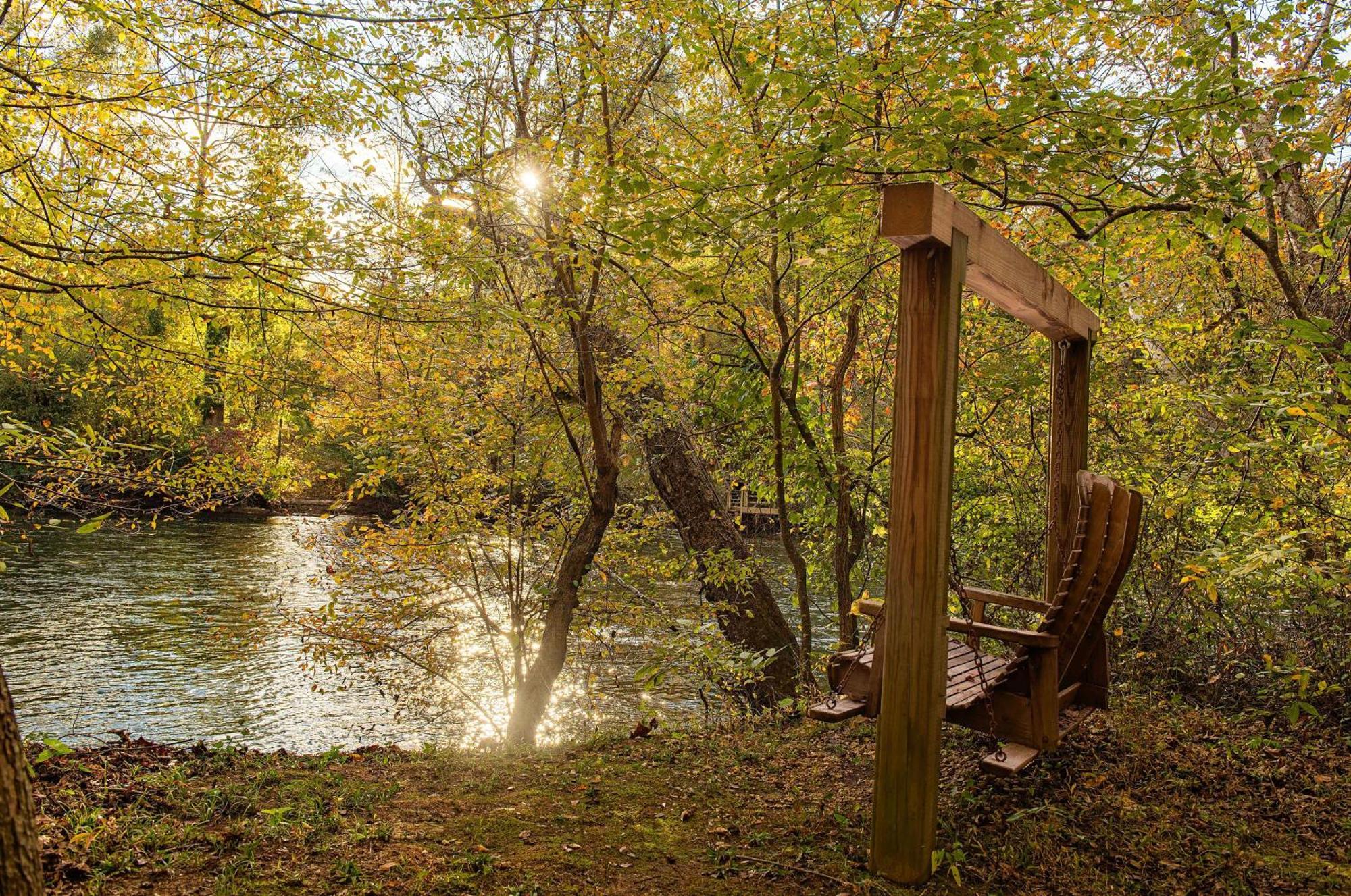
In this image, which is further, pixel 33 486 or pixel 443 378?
pixel 443 378

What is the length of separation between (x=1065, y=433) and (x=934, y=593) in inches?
93.6

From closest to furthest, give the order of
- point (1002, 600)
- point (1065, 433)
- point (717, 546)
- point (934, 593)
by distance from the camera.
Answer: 1. point (934, 593)
2. point (1002, 600)
3. point (1065, 433)
4. point (717, 546)

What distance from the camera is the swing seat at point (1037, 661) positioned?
3.50 meters

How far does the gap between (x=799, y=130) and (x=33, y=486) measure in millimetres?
4660

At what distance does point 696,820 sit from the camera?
386cm

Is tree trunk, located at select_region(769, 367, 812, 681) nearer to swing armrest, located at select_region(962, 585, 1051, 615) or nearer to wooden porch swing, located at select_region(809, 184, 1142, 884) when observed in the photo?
swing armrest, located at select_region(962, 585, 1051, 615)

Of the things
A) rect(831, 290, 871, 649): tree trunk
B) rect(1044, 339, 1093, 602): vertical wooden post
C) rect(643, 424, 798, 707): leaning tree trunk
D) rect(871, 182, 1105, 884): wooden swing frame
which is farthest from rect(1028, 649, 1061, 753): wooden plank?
rect(643, 424, 798, 707): leaning tree trunk

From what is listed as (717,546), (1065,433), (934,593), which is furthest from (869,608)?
(717,546)

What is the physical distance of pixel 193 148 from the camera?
20.7 ft

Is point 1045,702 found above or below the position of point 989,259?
below

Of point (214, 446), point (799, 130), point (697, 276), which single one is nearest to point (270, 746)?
point (697, 276)

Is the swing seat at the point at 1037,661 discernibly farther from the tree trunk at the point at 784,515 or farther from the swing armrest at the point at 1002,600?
the tree trunk at the point at 784,515

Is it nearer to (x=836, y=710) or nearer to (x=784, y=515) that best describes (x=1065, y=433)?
(x=836, y=710)

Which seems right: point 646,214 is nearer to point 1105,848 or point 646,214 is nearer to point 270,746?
point 1105,848
